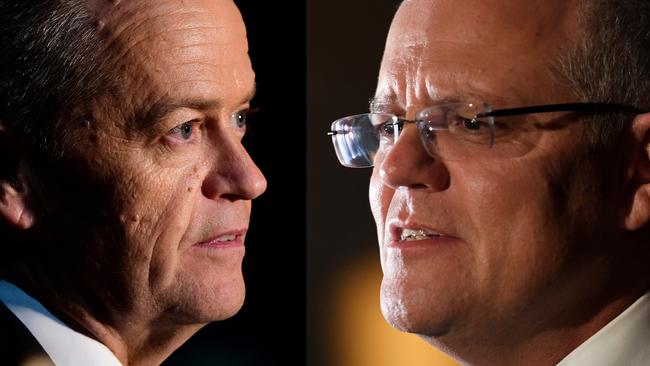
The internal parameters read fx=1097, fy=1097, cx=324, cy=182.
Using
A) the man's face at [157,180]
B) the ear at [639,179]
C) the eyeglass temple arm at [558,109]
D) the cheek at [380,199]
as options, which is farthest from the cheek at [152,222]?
the ear at [639,179]

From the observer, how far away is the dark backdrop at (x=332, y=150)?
281cm

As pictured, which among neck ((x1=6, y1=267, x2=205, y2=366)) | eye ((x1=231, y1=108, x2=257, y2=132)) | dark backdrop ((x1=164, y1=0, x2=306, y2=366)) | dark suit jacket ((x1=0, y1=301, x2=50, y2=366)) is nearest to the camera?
dark suit jacket ((x1=0, y1=301, x2=50, y2=366))

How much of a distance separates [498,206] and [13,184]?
89 cm

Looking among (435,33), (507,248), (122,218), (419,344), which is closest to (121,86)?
(122,218)

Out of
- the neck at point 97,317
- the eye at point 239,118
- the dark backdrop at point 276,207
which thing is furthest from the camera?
the dark backdrop at point 276,207

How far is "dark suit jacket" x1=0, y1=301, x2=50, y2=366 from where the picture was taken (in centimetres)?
195

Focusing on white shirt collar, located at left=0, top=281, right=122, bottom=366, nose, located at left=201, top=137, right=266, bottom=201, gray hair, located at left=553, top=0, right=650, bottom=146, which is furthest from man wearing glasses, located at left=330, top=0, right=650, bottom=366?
white shirt collar, located at left=0, top=281, right=122, bottom=366

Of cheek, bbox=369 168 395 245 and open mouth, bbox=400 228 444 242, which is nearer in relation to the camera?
open mouth, bbox=400 228 444 242

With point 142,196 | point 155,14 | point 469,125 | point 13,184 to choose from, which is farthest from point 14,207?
point 469,125

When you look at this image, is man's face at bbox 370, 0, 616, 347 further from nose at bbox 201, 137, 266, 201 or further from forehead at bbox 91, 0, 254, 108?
forehead at bbox 91, 0, 254, 108

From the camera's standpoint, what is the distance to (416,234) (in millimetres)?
2023

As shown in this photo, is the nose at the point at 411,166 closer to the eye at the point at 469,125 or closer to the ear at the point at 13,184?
the eye at the point at 469,125

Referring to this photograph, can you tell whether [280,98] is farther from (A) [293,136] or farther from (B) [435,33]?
(B) [435,33]

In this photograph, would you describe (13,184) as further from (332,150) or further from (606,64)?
(606,64)
